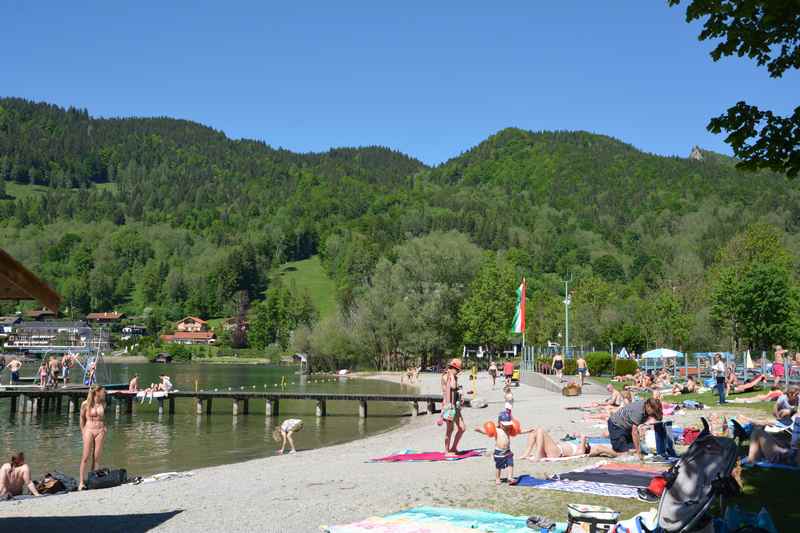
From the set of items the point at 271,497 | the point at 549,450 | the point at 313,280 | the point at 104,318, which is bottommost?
the point at 271,497

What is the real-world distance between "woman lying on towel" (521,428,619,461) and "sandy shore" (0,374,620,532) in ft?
1.50

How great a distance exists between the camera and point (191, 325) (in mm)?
156000

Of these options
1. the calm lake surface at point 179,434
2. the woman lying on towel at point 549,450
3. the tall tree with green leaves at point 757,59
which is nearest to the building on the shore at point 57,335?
the calm lake surface at point 179,434

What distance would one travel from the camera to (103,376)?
49.5 meters

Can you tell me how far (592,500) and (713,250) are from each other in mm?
102751

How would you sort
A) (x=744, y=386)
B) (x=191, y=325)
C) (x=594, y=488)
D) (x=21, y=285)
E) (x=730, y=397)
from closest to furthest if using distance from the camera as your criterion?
1. (x=21, y=285)
2. (x=594, y=488)
3. (x=730, y=397)
4. (x=744, y=386)
5. (x=191, y=325)

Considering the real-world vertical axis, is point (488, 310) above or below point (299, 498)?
above

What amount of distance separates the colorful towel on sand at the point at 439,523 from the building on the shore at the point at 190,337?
461 feet

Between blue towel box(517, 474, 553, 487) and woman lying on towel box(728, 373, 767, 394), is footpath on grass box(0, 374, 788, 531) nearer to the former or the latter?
blue towel box(517, 474, 553, 487)

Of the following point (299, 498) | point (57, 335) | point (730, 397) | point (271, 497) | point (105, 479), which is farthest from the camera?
point (57, 335)

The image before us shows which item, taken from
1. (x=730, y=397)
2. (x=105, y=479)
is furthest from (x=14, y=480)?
(x=730, y=397)

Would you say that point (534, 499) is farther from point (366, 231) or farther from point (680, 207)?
point (680, 207)

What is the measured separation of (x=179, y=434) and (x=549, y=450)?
63.2ft

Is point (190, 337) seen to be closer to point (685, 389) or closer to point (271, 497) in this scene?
point (685, 389)
